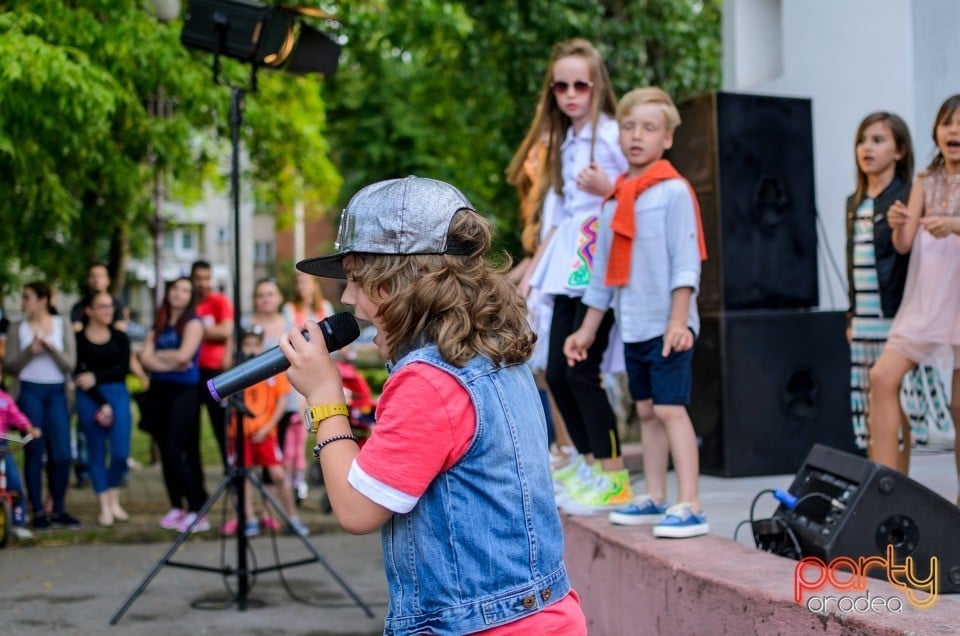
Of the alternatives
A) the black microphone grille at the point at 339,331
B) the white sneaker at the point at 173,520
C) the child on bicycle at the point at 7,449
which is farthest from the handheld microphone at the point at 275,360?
the white sneaker at the point at 173,520

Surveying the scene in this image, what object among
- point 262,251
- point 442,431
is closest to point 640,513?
point 442,431

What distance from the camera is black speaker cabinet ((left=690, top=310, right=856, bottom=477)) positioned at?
21.2 ft

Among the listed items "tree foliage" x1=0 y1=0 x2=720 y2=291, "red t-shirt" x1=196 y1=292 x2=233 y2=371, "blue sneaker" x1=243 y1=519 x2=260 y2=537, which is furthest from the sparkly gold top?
"red t-shirt" x1=196 y1=292 x2=233 y2=371

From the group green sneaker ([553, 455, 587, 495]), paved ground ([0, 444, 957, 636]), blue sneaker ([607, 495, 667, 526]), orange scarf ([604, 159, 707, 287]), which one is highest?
orange scarf ([604, 159, 707, 287])

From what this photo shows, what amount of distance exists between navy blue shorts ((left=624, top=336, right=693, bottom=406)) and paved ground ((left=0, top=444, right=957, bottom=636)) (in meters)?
0.70

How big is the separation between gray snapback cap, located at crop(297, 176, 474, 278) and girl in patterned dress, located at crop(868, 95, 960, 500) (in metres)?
2.82

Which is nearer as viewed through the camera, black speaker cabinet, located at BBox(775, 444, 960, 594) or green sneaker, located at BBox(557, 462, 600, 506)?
black speaker cabinet, located at BBox(775, 444, 960, 594)

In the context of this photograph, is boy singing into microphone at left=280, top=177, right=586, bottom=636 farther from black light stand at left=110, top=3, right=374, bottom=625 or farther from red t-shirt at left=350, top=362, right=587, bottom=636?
black light stand at left=110, top=3, right=374, bottom=625

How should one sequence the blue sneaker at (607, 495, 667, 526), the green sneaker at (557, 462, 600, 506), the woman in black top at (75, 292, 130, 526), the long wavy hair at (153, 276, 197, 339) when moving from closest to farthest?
1. the blue sneaker at (607, 495, 667, 526)
2. the green sneaker at (557, 462, 600, 506)
3. the woman in black top at (75, 292, 130, 526)
4. the long wavy hair at (153, 276, 197, 339)

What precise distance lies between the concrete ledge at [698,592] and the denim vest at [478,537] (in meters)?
1.27

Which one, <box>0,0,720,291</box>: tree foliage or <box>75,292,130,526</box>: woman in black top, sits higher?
<box>0,0,720,291</box>: tree foliage

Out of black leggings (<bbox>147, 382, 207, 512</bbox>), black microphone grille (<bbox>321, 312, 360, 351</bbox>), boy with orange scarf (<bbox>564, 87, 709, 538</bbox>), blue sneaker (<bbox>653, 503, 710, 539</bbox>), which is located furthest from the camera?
black leggings (<bbox>147, 382, 207, 512</bbox>)

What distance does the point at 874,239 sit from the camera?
17.3ft

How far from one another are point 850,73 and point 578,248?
3.49 m
